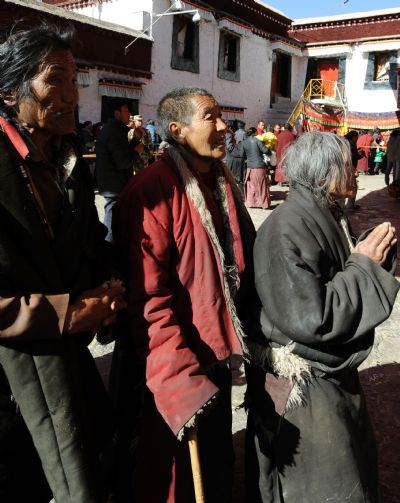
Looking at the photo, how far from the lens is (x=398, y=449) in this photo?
2.63m

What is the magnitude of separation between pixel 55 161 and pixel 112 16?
16.4 metres

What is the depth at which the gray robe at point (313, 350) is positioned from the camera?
161 cm

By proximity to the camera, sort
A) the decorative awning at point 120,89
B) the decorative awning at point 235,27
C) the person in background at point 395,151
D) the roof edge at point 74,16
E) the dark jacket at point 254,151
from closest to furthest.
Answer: the dark jacket at point 254,151
the roof edge at point 74,16
the person in background at point 395,151
the decorative awning at point 120,89
the decorative awning at point 235,27

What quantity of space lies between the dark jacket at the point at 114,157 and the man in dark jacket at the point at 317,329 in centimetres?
367

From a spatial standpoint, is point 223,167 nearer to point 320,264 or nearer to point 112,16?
point 320,264

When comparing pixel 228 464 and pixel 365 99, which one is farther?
pixel 365 99

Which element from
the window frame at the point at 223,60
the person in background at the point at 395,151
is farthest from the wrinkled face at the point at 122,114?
the window frame at the point at 223,60

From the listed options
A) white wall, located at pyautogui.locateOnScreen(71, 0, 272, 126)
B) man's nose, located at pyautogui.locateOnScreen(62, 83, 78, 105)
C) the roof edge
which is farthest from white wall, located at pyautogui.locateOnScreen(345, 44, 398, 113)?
man's nose, located at pyautogui.locateOnScreen(62, 83, 78, 105)

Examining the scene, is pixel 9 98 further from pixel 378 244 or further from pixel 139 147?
pixel 139 147

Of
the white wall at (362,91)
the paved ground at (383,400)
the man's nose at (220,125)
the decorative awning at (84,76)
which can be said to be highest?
the white wall at (362,91)

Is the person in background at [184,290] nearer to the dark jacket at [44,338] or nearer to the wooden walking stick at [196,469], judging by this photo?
the wooden walking stick at [196,469]

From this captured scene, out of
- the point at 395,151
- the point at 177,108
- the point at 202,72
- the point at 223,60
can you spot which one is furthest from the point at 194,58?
the point at 177,108

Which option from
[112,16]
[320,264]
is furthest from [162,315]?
[112,16]

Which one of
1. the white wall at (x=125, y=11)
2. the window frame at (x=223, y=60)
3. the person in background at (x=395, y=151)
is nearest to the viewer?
the person in background at (x=395, y=151)
